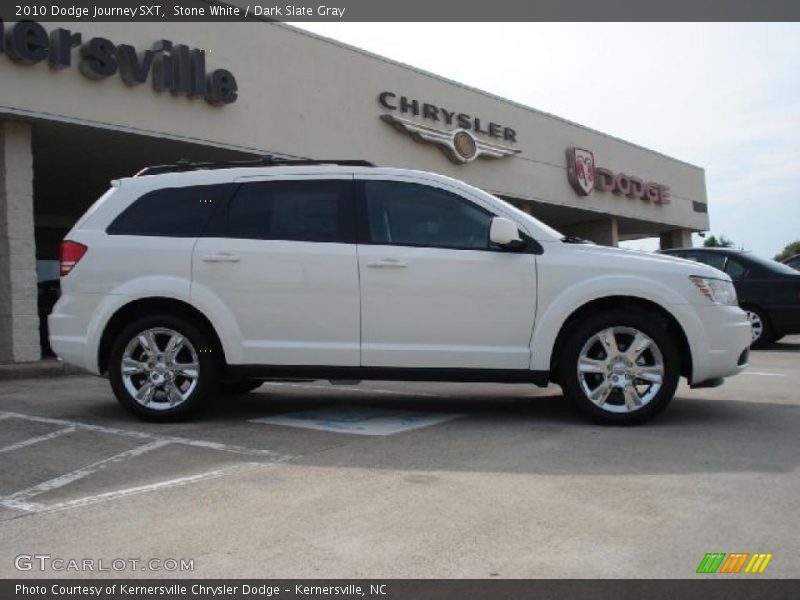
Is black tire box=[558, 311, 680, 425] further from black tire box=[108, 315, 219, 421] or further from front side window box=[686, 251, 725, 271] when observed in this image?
front side window box=[686, 251, 725, 271]

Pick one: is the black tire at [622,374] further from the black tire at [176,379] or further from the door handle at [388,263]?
the black tire at [176,379]

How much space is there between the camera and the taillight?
18.6 feet

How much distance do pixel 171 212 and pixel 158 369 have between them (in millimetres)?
1221

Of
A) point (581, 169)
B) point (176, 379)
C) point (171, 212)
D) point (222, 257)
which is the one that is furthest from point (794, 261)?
point (176, 379)

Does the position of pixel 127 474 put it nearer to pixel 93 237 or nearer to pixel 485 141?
pixel 93 237

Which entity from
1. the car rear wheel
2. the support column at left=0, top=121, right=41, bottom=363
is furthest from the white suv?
the car rear wheel

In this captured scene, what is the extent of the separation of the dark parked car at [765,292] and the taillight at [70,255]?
9.05 meters

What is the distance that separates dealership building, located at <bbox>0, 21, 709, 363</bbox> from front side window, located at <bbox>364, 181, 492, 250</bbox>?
23.2 feet

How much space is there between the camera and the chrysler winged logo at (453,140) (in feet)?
55.3

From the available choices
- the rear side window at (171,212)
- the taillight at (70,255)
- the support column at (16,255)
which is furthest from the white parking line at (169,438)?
the support column at (16,255)

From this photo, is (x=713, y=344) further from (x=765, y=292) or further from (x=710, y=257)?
(x=710, y=257)

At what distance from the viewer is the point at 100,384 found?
841cm
